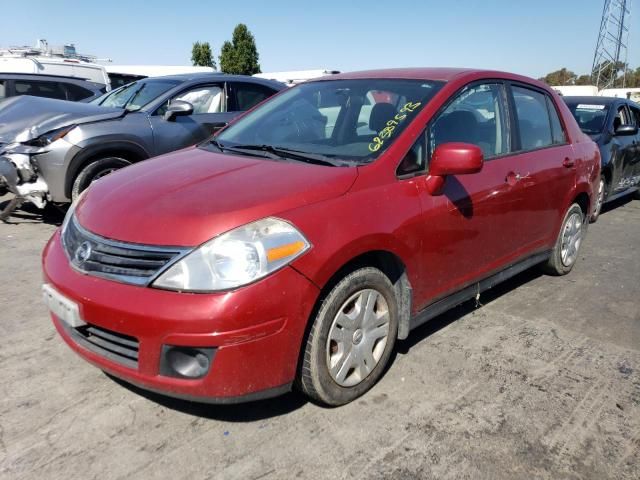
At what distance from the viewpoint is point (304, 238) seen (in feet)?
7.73

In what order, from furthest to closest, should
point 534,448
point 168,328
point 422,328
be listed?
1. point 422,328
2. point 534,448
3. point 168,328

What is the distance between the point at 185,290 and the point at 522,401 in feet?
5.97

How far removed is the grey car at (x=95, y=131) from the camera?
18.1ft

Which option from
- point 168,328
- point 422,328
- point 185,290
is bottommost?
point 422,328

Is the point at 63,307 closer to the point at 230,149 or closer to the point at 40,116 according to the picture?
the point at 230,149

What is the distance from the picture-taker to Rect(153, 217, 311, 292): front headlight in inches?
86.4

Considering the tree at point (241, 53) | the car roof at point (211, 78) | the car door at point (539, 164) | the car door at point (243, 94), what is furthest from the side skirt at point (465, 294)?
the tree at point (241, 53)

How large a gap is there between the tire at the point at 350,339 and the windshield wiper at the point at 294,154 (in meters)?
0.62

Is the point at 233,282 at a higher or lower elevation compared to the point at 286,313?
higher

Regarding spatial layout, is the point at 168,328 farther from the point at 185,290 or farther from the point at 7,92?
the point at 7,92

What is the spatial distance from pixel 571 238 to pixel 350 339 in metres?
2.98

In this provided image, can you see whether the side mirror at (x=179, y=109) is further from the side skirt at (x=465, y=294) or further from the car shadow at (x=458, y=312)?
Result: the side skirt at (x=465, y=294)

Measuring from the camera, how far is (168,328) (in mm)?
2166

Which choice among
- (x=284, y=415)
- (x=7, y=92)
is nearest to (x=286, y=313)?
(x=284, y=415)
